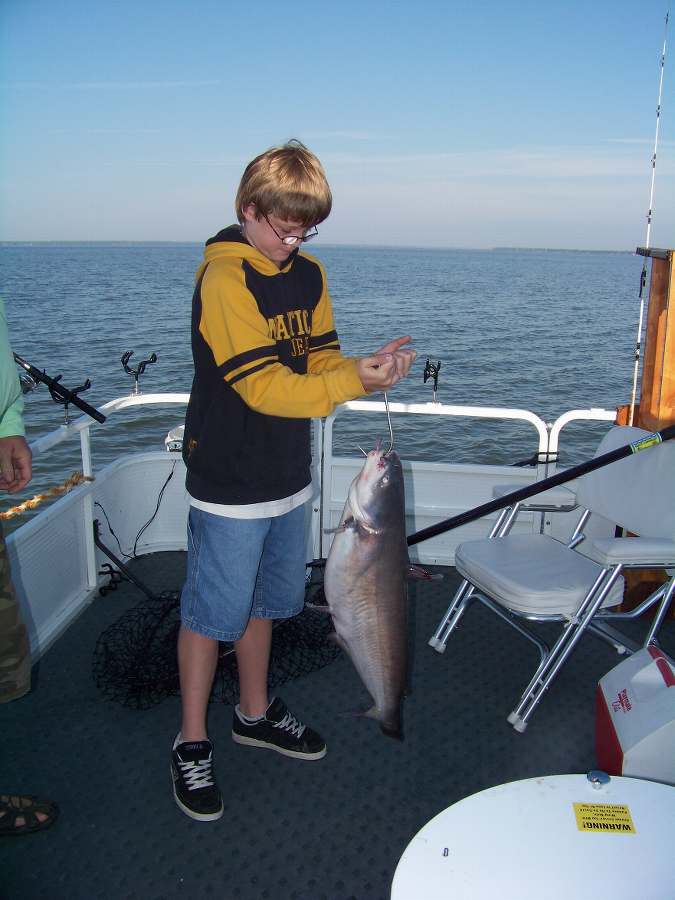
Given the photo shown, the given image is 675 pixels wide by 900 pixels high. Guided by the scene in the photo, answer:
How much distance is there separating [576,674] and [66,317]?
1085 inches

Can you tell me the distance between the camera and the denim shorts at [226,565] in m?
2.43

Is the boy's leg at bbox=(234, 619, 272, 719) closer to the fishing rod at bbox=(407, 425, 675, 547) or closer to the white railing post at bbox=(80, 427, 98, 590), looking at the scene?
the fishing rod at bbox=(407, 425, 675, 547)

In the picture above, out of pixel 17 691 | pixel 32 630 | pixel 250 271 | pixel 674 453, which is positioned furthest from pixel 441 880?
pixel 32 630

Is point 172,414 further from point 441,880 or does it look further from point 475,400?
point 441,880

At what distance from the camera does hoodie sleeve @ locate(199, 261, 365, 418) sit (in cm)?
208

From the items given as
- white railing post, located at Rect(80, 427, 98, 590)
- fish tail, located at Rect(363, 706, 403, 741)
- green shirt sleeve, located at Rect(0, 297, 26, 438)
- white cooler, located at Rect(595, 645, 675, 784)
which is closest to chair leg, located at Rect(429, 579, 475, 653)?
white cooler, located at Rect(595, 645, 675, 784)

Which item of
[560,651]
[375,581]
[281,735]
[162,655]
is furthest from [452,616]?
[375,581]

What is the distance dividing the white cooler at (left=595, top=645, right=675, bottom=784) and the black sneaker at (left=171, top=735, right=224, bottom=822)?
147 cm

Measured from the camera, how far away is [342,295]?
3781 centimetres

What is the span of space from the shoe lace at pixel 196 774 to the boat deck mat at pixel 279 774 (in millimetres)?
139

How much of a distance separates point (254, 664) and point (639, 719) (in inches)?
57.0

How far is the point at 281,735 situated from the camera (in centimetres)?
291

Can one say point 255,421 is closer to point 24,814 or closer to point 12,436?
point 12,436

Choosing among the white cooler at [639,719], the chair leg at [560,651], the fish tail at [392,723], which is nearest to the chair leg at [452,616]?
the chair leg at [560,651]
